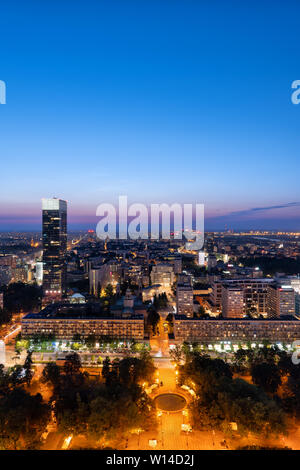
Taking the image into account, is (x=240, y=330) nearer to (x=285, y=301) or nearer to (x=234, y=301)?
(x=234, y=301)

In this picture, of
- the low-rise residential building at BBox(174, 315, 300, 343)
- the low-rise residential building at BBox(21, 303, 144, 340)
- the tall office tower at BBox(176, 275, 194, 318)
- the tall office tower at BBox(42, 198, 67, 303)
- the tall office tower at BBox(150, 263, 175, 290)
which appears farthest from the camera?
the tall office tower at BBox(150, 263, 175, 290)

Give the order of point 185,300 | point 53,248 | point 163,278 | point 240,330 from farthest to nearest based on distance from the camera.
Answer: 1. point 163,278
2. point 53,248
3. point 185,300
4. point 240,330

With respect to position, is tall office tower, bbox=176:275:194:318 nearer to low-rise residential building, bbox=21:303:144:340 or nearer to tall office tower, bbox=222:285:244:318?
tall office tower, bbox=222:285:244:318

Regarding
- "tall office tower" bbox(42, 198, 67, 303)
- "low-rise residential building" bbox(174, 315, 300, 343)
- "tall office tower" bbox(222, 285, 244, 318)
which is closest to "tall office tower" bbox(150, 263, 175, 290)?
"tall office tower" bbox(42, 198, 67, 303)

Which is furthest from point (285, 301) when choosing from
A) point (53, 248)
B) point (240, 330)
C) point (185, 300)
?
point (53, 248)

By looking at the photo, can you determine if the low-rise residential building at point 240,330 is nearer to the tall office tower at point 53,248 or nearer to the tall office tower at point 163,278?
the tall office tower at point 53,248
